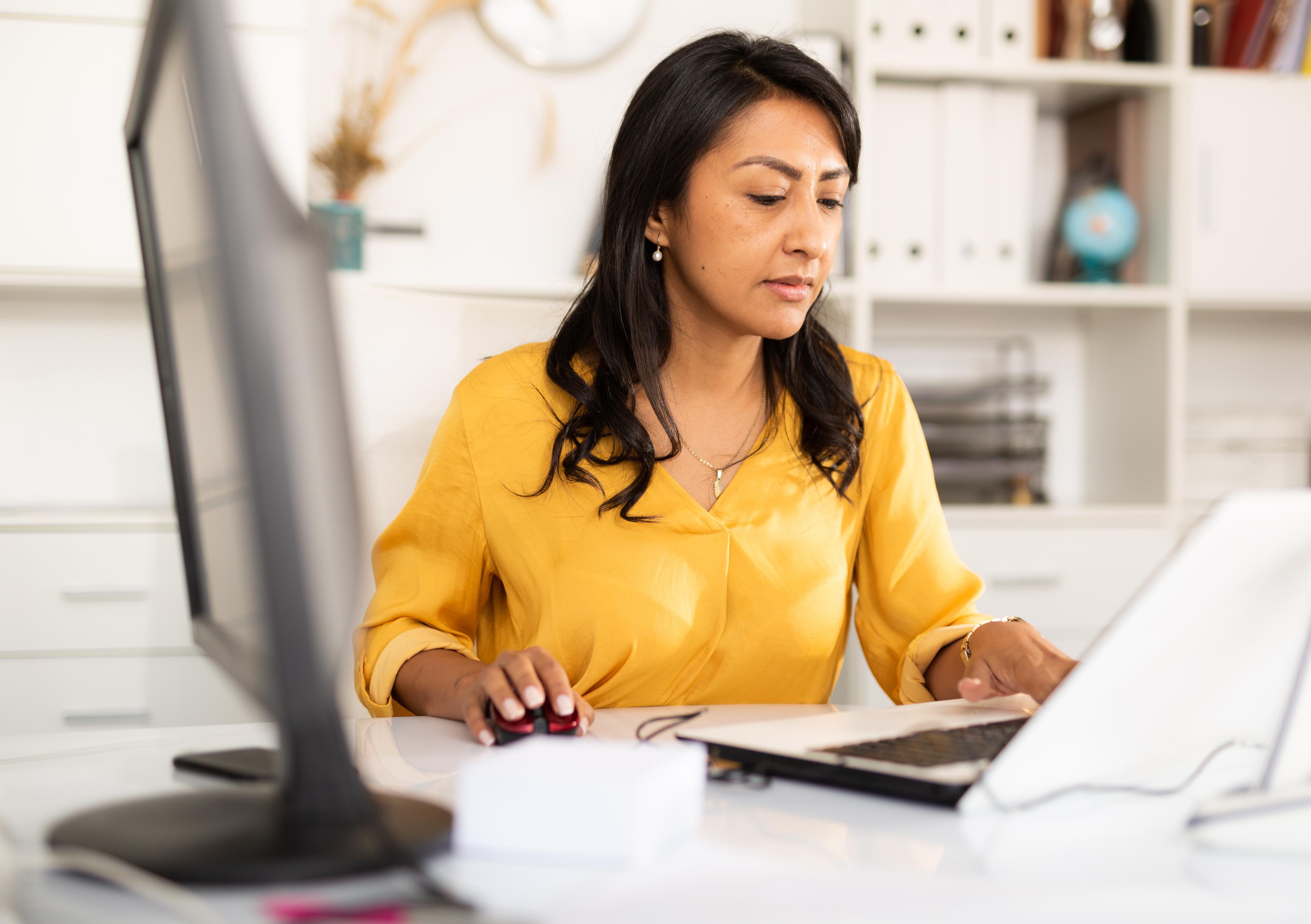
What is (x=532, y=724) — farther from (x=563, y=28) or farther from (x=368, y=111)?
(x=563, y=28)

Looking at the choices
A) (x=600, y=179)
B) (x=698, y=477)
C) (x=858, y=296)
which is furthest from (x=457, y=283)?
(x=698, y=477)

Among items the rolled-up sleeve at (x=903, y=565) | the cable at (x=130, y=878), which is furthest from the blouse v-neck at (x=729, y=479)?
the cable at (x=130, y=878)

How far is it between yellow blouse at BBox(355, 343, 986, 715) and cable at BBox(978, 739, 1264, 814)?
1.67ft

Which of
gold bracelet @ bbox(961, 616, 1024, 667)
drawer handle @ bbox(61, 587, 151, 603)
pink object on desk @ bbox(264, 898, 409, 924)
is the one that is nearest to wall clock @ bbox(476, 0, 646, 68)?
drawer handle @ bbox(61, 587, 151, 603)

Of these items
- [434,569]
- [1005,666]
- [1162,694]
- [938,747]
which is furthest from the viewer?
[434,569]

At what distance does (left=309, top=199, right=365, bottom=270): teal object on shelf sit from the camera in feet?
7.29

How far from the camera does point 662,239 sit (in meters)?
1.54

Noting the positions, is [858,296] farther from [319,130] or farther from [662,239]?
[319,130]

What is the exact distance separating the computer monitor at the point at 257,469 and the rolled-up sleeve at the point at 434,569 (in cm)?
60

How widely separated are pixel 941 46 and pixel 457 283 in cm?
116

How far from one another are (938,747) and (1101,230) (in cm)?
→ 206

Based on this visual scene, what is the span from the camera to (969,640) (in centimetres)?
118

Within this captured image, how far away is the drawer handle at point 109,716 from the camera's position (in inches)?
84.7

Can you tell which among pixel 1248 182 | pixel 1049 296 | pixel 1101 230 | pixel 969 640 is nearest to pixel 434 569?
pixel 969 640
